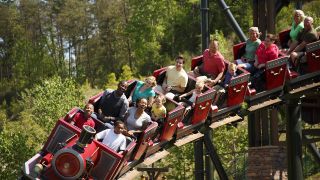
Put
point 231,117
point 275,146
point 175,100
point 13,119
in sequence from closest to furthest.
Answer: point 175,100, point 231,117, point 275,146, point 13,119

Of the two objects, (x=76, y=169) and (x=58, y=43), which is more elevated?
(x=58, y=43)

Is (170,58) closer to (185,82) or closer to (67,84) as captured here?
(67,84)

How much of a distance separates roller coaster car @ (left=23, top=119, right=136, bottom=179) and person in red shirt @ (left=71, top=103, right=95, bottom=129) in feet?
1.01

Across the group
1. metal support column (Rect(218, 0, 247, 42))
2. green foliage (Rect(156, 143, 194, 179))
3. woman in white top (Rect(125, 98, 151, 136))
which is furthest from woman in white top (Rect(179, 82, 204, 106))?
green foliage (Rect(156, 143, 194, 179))

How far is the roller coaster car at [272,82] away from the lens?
33.1 ft

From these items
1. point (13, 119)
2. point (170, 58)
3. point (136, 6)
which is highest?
point (136, 6)

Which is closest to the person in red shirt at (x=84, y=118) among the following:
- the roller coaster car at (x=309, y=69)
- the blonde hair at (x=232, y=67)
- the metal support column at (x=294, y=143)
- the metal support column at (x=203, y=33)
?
the blonde hair at (x=232, y=67)

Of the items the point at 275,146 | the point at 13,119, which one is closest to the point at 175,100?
the point at 275,146

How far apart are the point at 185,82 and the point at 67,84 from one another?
21.6m

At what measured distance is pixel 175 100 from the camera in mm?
9742

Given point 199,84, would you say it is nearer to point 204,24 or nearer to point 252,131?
point 204,24

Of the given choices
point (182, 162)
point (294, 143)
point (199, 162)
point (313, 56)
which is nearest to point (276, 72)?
point (313, 56)

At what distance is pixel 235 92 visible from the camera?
10.0 metres

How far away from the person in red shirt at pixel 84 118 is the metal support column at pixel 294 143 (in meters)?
3.77
